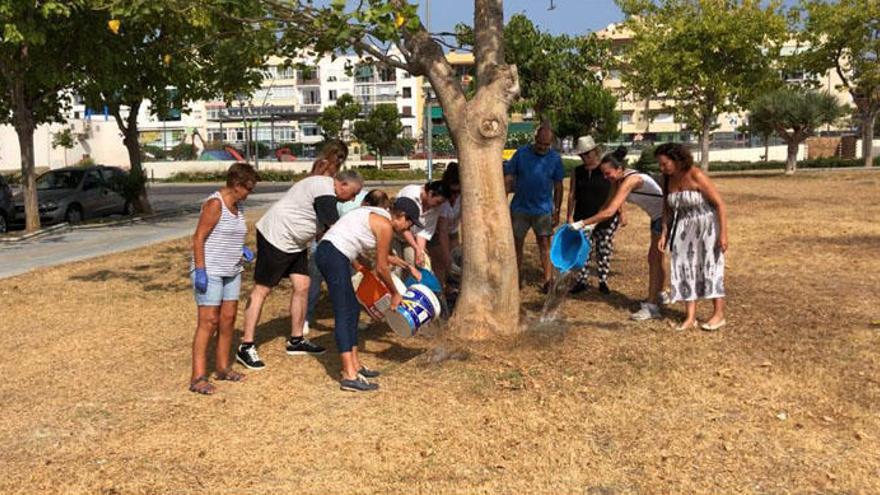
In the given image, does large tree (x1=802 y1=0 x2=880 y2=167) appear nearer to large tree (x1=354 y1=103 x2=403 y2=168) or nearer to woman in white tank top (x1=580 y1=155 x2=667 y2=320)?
large tree (x1=354 y1=103 x2=403 y2=168)

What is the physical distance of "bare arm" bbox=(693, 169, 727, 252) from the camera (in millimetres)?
6207

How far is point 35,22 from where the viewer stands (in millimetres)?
12867

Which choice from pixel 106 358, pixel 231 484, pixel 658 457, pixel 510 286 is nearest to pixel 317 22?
pixel 510 286

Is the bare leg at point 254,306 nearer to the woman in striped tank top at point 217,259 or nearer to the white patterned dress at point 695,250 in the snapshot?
the woman in striped tank top at point 217,259

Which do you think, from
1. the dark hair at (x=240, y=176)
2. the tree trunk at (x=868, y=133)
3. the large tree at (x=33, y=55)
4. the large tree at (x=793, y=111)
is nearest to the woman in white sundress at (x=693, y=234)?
the dark hair at (x=240, y=176)

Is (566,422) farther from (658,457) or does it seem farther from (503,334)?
(503,334)

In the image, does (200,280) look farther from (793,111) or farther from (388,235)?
(793,111)

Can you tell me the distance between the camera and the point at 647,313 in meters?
6.98

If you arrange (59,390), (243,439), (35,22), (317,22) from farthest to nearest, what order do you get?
(35,22) < (317,22) < (59,390) < (243,439)

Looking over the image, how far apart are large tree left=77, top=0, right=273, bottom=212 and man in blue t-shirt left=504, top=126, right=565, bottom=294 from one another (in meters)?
2.68

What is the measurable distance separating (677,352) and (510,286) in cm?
135

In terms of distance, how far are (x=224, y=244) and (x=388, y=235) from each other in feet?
3.51

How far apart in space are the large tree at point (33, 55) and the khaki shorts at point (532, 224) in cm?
774

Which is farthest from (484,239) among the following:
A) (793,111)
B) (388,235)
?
(793,111)
